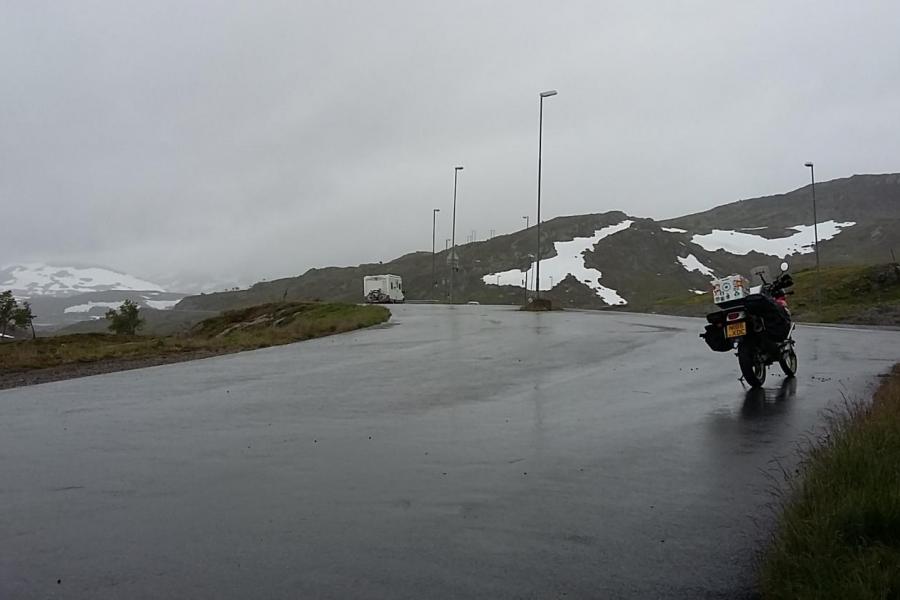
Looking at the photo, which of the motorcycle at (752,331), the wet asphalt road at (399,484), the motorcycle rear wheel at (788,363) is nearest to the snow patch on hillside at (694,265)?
the motorcycle rear wheel at (788,363)

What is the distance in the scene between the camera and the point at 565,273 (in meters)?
167

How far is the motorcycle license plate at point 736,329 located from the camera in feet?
36.9

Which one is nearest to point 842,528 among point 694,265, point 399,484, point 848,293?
point 399,484

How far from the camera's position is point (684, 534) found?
4910mm

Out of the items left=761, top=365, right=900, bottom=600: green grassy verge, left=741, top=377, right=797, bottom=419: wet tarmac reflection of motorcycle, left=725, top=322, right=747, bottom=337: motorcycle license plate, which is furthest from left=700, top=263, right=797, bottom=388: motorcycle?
left=761, top=365, right=900, bottom=600: green grassy verge

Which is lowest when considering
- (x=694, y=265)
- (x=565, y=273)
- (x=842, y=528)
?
(x=842, y=528)

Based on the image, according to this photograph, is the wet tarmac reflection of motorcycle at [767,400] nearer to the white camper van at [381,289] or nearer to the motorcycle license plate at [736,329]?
the motorcycle license plate at [736,329]

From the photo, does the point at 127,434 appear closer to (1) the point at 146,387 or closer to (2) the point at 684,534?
(1) the point at 146,387

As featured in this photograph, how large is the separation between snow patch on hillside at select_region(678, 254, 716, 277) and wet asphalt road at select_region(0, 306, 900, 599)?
184m

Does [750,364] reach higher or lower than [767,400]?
higher

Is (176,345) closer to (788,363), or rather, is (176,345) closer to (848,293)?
(788,363)

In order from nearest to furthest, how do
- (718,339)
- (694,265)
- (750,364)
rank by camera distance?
(750,364)
(718,339)
(694,265)

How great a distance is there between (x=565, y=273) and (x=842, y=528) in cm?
16513

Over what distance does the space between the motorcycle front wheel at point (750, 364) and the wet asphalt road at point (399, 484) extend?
0.29m
